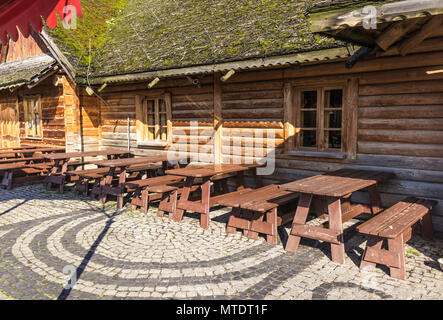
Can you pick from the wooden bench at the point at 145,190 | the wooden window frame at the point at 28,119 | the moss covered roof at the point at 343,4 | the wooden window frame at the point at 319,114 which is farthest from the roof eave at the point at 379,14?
the wooden window frame at the point at 28,119

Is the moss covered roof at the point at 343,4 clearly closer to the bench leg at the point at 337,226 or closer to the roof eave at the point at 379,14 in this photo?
the roof eave at the point at 379,14

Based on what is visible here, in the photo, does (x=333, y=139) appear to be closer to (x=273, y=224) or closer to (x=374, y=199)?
(x=374, y=199)

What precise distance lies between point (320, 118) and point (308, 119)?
0.34 meters

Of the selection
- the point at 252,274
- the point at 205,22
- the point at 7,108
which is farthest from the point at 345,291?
the point at 7,108

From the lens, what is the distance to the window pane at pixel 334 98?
6594 mm

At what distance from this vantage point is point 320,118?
22.2 feet

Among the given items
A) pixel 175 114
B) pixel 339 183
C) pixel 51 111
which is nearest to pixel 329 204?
pixel 339 183

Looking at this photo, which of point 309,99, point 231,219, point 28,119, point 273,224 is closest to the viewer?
point 273,224

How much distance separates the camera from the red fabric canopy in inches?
32.4

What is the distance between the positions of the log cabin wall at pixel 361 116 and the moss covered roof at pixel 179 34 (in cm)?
64

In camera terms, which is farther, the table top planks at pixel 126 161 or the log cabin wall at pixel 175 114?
the log cabin wall at pixel 175 114

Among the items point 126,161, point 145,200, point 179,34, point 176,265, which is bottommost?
point 176,265
